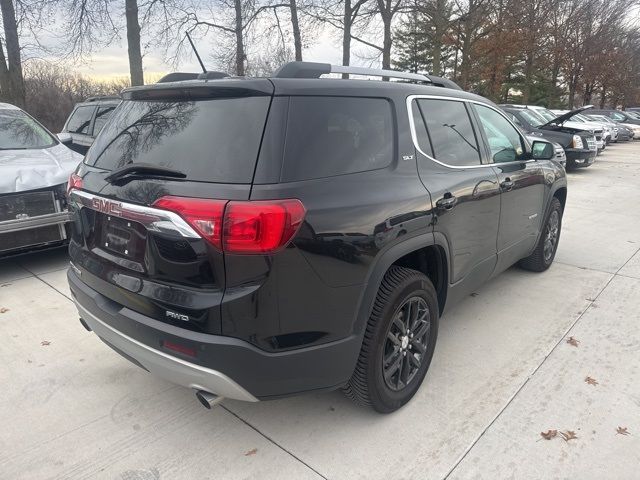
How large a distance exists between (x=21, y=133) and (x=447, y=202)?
5.46 metres

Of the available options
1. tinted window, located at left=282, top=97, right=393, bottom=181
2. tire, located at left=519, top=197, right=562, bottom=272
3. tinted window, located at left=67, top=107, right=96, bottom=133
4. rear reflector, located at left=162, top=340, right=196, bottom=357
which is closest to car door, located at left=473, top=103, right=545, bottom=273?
tire, located at left=519, top=197, right=562, bottom=272

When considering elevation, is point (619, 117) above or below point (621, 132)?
above

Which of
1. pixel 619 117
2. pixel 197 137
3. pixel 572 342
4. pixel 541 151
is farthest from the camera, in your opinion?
pixel 619 117

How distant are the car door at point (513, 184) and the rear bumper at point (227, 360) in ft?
6.72

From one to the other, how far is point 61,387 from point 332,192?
2243 mm

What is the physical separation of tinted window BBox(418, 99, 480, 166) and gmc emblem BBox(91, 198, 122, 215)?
1845mm

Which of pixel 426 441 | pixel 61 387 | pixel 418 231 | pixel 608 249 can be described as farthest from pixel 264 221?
pixel 608 249

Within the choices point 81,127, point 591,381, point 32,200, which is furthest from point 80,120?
point 591,381

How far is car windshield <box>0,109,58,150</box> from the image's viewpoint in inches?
223

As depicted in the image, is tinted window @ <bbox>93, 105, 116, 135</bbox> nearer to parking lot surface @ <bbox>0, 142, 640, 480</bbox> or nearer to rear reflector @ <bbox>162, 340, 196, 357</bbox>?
parking lot surface @ <bbox>0, 142, 640, 480</bbox>

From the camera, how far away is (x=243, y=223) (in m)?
1.98

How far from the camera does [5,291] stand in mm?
4539

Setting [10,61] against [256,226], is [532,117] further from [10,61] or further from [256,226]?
[10,61]

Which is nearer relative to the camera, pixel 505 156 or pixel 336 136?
pixel 336 136
